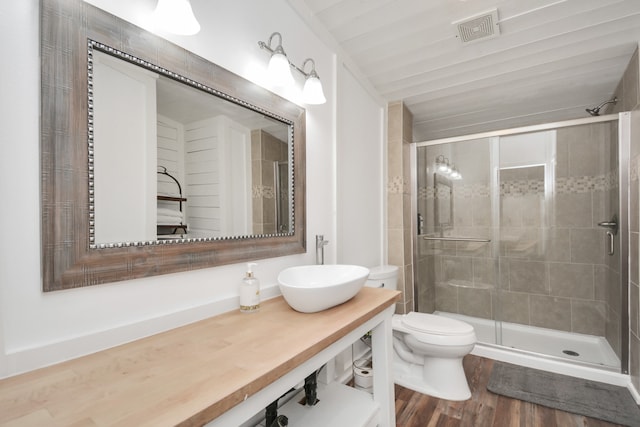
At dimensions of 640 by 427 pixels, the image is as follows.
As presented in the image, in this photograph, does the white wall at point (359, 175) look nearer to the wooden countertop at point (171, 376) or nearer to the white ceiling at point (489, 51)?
the white ceiling at point (489, 51)

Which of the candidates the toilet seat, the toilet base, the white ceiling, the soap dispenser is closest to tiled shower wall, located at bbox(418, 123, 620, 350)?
the white ceiling

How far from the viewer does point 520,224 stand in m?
2.75

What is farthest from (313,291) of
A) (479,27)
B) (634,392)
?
(634,392)

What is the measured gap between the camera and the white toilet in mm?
1937

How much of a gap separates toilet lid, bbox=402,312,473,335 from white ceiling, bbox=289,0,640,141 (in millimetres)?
1878

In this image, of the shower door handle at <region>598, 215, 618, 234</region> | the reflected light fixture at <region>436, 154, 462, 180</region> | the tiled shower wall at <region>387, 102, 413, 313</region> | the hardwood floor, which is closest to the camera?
the hardwood floor

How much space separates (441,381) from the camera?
1.98m

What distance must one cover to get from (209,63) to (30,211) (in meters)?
0.77

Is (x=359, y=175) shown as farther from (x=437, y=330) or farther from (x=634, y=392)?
(x=634, y=392)

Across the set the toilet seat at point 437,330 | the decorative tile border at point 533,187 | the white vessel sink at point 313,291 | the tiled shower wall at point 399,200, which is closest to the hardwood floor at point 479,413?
the toilet seat at point 437,330

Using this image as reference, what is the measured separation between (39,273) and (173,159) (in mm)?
491

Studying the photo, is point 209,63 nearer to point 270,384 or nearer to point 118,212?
point 118,212

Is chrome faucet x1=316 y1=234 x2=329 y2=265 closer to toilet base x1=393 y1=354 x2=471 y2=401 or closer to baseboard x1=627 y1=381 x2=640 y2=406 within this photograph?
toilet base x1=393 y1=354 x2=471 y2=401

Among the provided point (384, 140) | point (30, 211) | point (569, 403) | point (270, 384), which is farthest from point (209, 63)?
point (569, 403)
